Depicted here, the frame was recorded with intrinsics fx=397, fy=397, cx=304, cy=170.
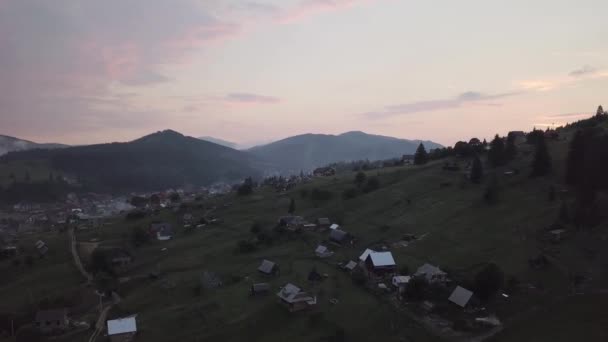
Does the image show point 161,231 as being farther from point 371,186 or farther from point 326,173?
point 326,173

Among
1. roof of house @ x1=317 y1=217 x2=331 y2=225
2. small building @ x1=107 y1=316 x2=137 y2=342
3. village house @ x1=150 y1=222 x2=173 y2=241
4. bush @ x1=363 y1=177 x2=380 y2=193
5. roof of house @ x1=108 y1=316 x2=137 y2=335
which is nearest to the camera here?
small building @ x1=107 y1=316 x2=137 y2=342

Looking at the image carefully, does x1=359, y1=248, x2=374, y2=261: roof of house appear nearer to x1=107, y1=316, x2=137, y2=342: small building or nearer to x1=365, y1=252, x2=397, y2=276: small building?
x1=365, y1=252, x2=397, y2=276: small building

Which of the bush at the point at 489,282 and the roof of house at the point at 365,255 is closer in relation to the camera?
the bush at the point at 489,282

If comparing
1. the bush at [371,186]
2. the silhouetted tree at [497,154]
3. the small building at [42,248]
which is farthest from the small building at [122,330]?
the silhouetted tree at [497,154]

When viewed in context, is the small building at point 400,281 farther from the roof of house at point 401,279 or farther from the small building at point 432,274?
the small building at point 432,274

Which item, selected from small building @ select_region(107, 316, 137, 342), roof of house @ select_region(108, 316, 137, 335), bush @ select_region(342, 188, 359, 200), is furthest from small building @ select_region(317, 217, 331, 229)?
small building @ select_region(107, 316, 137, 342)

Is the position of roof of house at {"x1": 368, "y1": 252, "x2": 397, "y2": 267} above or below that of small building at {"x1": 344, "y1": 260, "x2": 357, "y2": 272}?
above
